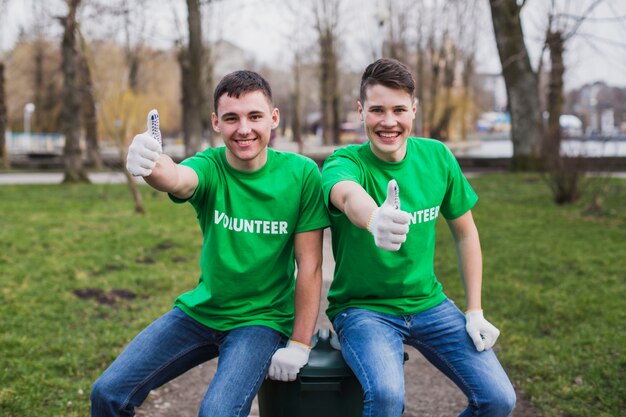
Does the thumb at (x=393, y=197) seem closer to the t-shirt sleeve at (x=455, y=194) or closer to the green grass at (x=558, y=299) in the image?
the t-shirt sleeve at (x=455, y=194)

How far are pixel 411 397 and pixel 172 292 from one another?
2.88 m

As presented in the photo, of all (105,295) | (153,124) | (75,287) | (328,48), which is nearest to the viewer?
(153,124)

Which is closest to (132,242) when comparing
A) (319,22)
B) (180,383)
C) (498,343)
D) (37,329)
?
(37,329)

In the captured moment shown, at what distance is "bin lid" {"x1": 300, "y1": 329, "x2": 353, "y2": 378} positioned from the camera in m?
2.50

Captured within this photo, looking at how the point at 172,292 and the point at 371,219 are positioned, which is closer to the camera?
the point at 371,219

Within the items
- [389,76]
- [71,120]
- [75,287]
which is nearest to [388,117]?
[389,76]

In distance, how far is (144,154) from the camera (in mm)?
2396

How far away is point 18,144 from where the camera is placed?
1847 inches

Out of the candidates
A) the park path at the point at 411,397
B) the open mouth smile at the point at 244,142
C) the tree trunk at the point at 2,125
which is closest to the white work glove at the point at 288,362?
the open mouth smile at the point at 244,142

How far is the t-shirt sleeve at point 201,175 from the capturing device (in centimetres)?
276

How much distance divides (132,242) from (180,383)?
428 centimetres

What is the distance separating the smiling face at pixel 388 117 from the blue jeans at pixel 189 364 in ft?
2.92

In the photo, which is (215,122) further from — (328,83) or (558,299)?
(328,83)

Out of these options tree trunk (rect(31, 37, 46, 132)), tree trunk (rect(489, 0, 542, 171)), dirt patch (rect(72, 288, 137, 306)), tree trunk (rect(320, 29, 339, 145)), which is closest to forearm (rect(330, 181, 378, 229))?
dirt patch (rect(72, 288, 137, 306))
